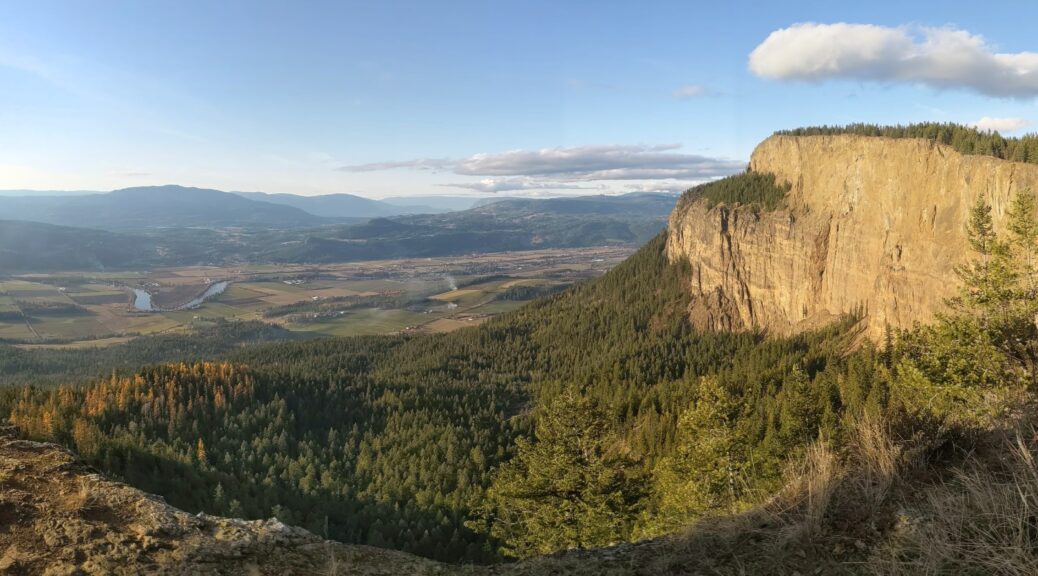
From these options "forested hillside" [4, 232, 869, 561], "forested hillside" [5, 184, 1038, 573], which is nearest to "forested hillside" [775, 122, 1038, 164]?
"forested hillside" [5, 184, 1038, 573]

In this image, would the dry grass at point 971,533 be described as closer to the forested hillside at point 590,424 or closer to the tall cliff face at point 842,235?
the forested hillside at point 590,424

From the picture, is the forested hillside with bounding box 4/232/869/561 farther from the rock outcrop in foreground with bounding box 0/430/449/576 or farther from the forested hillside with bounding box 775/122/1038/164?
the forested hillside with bounding box 775/122/1038/164

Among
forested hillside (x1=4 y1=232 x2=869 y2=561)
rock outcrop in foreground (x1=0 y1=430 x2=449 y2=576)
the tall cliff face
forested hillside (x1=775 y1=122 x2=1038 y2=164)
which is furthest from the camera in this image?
the tall cliff face

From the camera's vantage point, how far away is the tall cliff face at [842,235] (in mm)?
89062

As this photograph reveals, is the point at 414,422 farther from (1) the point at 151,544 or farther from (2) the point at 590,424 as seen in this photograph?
(1) the point at 151,544

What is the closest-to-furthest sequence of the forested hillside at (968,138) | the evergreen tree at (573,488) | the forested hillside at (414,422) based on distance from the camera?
1. the evergreen tree at (573,488)
2. the forested hillside at (414,422)
3. the forested hillside at (968,138)

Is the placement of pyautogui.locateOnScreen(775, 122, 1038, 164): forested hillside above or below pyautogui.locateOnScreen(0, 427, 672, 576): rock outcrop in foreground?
above

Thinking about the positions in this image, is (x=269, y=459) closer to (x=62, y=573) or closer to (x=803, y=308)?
(x=62, y=573)

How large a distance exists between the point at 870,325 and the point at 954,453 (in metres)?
117

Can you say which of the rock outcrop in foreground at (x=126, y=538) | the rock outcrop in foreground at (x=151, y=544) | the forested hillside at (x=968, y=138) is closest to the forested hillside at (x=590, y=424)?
the rock outcrop in foreground at (x=151, y=544)

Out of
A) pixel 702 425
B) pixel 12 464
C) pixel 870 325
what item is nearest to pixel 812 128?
pixel 870 325

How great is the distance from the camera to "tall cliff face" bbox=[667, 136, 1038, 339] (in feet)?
292

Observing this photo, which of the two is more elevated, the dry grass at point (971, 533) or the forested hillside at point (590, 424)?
the dry grass at point (971, 533)

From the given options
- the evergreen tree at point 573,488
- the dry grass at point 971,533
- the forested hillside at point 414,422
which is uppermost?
the dry grass at point 971,533
